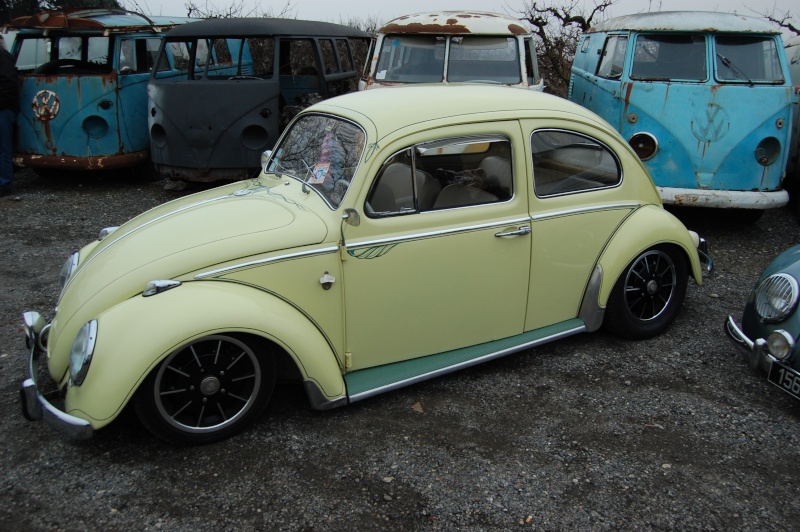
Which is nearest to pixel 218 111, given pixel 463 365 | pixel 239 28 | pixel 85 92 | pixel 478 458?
pixel 239 28

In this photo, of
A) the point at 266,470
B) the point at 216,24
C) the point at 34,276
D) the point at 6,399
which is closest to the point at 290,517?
the point at 266,470

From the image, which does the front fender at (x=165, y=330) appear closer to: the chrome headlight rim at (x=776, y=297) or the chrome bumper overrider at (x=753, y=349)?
the chrome bumper overrider at (x=753, y=349)

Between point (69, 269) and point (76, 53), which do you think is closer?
point (69, 269)

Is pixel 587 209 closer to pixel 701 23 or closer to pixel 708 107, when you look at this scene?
pixel 708 107

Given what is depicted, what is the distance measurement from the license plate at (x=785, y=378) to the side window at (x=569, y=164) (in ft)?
4.76

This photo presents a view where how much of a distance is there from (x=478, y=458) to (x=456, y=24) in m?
5.35

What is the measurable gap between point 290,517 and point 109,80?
6.95 meters

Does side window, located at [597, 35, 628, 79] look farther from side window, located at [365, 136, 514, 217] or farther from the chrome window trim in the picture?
the chrome window trim

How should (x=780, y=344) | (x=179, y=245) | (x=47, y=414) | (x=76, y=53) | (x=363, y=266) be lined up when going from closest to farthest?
(x=47, y=414) < (x=179, y=245) < (x=363, y=266) < (x=780, y=344) < (x=76, y=53)

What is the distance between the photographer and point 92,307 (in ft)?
10.5

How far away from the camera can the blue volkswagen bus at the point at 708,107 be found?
631 centimetres

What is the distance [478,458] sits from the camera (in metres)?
3.32

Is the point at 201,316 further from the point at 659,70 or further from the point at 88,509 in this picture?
the point at 659,70

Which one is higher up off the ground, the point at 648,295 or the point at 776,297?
the point at 776,297
